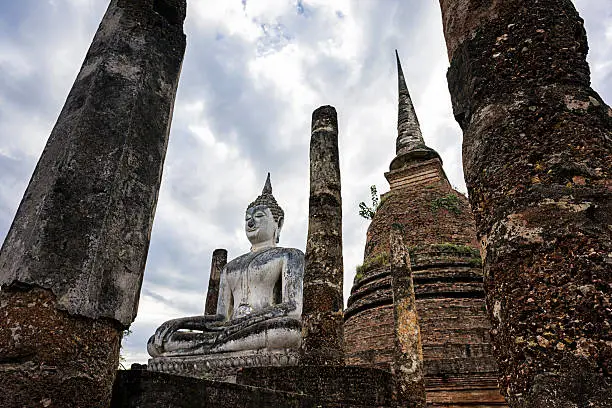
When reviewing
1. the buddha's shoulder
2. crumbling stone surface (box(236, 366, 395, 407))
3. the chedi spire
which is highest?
the chedi spire

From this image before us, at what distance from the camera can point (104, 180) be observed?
264 cm

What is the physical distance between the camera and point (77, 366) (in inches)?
88.1

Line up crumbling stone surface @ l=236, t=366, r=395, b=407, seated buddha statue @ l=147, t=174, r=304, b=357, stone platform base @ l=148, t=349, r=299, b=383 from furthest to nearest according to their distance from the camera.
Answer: seated buddha statue @ l=147, t=174, r=304, b=357 → stone platform base @ l=148, t=349, r=299, b=383 → crumbling stone surface @ l=236, t=366, r=395, b=407

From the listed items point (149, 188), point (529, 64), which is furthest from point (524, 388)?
point (149, 188)

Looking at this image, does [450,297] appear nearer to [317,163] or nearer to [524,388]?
[317,163]

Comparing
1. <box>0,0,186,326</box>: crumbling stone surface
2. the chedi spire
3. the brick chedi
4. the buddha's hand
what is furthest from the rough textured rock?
the chedi spire

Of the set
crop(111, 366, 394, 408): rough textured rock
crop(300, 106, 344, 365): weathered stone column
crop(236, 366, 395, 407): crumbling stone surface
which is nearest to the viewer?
crop(111, 366, 394, 408): rough textured rock

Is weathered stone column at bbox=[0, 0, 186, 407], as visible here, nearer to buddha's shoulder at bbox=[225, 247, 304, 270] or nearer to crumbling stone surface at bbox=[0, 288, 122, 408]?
crumbling stone surface at bbox=[0, 288, 122, 408]

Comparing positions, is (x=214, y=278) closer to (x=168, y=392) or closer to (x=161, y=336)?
(x=161, y=336)

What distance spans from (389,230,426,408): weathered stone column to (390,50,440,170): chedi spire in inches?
284

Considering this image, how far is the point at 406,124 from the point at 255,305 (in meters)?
11.9

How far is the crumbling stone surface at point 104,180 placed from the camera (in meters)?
2.38

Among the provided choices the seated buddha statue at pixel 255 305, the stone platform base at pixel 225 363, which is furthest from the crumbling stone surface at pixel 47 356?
the seated buddha statue at pixel 255 305

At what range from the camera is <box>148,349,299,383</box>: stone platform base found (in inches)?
237
